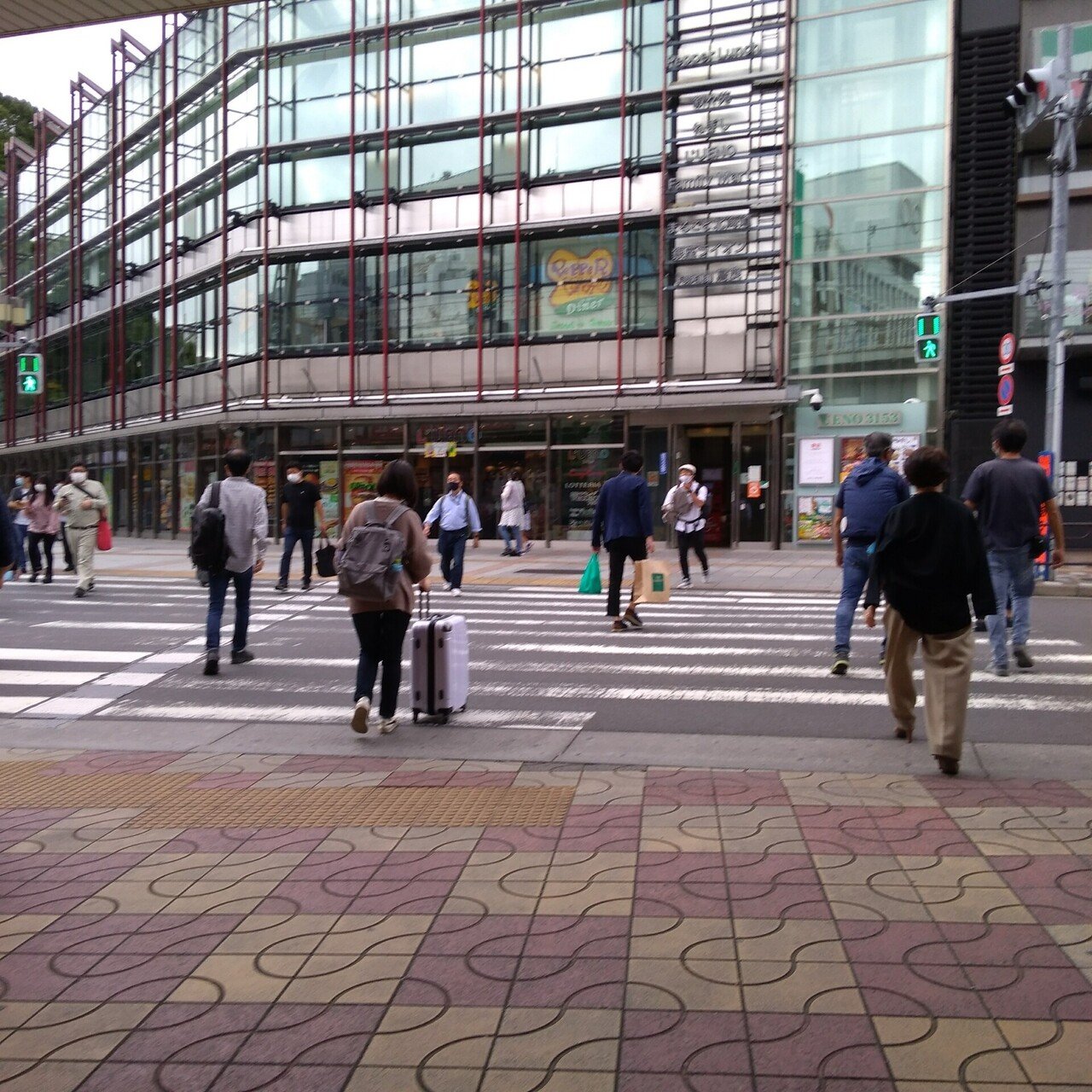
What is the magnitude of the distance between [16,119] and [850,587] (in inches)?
2477

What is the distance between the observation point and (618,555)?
12.6 meters

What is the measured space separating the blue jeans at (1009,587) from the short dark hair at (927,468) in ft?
9.92

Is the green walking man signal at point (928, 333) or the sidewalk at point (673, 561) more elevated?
the green walking man signal at point (928, 333)

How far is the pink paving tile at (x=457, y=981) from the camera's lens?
3.44 m

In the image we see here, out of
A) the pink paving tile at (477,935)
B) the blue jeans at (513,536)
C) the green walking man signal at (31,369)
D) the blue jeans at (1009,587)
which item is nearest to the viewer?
the pink paving tile at (477,935)

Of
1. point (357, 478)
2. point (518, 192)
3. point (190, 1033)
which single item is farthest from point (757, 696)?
point (357, 478)

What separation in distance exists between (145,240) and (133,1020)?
134ft

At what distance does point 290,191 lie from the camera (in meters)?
32.4

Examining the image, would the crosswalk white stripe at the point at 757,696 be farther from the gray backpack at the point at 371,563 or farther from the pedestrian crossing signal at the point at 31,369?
the pedestrian crossing signal at the point at 31,369

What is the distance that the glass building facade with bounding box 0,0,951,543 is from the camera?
2706 centimetres

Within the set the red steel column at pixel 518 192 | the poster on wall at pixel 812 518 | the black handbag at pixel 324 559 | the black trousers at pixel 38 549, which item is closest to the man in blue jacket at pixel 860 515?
the black handbag at pixel 324 559

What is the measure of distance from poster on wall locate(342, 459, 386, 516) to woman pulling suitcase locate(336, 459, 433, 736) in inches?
934

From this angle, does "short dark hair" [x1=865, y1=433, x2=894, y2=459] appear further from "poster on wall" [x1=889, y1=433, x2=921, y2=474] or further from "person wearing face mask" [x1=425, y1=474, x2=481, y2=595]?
"poster on wall" [x1=889, y1=433, x2=921, y2=474]

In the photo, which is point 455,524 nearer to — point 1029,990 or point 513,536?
point 513,536
